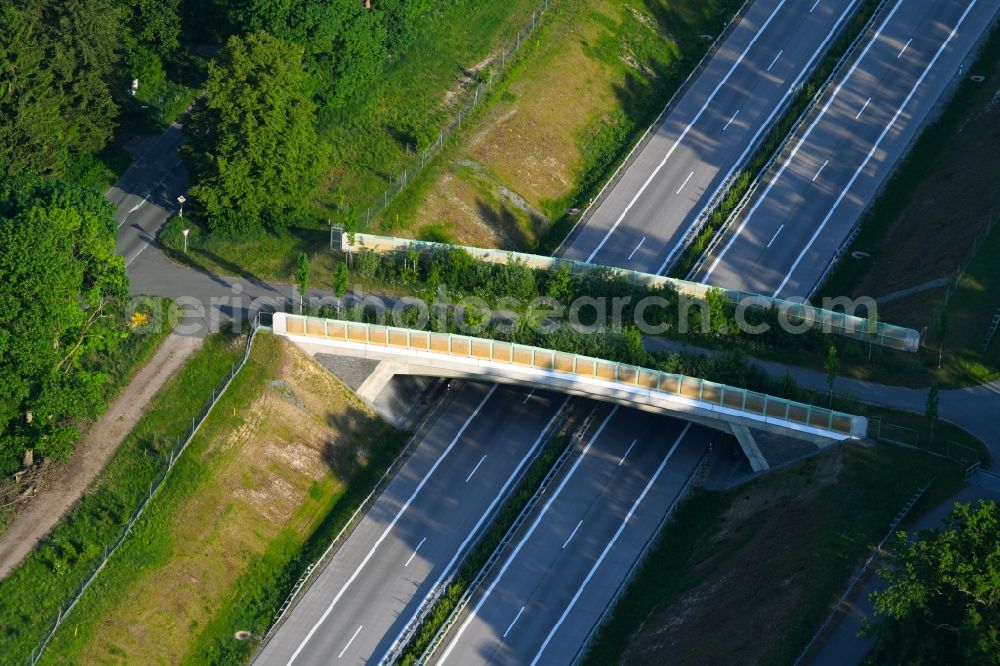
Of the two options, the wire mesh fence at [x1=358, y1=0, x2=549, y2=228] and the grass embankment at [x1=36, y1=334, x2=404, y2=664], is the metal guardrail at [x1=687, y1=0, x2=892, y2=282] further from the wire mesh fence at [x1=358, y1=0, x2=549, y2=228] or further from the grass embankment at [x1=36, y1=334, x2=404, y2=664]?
the grass embankment at [x1=36, y1=334, x2=404, y2=664]

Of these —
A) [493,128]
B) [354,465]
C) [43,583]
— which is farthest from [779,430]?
[43,583]

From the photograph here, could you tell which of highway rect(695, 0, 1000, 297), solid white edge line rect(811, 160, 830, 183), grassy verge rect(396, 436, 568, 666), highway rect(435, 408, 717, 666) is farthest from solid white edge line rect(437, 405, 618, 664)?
solid white edge line rect(811, 160, 830, 183)

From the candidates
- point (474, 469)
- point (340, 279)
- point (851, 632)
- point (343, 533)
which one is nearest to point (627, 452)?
point (474, 469)

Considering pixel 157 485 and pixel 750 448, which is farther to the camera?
pixel 750 448

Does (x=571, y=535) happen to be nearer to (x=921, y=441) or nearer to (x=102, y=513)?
(x=921, y=441)

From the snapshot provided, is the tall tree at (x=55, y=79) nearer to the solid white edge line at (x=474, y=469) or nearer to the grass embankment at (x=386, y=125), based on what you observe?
the grass embankment at (x=386, y=125)
